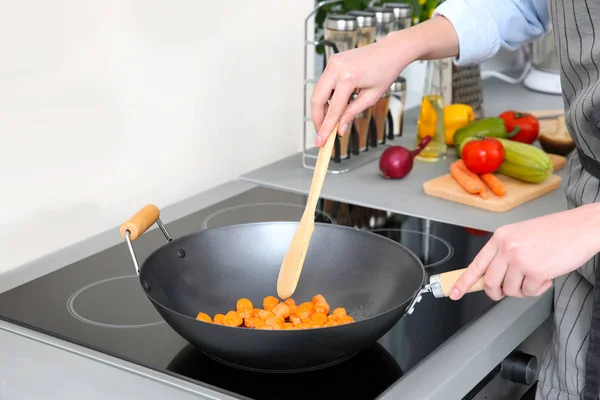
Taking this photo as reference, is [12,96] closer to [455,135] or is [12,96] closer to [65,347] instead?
[65,347]

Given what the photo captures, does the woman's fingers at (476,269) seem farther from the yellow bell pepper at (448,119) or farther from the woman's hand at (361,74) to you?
the yellow bell pepper at (448,119)

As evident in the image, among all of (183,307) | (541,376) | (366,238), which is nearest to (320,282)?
(366,238)

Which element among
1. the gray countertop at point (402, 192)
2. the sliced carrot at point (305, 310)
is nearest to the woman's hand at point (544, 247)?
the sliced carrot at point (305, 310)

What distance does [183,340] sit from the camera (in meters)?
0.95

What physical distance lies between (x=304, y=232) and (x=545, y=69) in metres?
1.57

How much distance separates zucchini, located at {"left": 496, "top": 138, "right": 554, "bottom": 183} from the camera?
1441 millimetres

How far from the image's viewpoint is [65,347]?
3.03 ft

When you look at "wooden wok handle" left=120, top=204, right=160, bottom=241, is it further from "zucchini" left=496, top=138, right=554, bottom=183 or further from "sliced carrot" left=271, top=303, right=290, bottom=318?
"zucchini" left=496, top=138, right=554, bottom=183

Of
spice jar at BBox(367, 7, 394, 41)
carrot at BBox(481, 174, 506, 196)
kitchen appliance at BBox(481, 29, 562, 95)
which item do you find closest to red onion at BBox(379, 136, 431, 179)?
carrot at BBox(481, 174, 506, 196)

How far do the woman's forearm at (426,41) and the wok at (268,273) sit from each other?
0.24m

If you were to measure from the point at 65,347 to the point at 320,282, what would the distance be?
0.34 meters

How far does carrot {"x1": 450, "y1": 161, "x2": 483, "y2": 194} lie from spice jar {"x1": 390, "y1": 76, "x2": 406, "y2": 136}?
0.25 meters

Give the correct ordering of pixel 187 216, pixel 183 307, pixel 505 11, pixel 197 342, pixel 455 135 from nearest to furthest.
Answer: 1. pixel 197 342
2. pixel 183 307
3. pixel 505 11
4. pixel 187 216
5. pixel 455 135

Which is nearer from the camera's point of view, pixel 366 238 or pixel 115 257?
pixel 366 238
